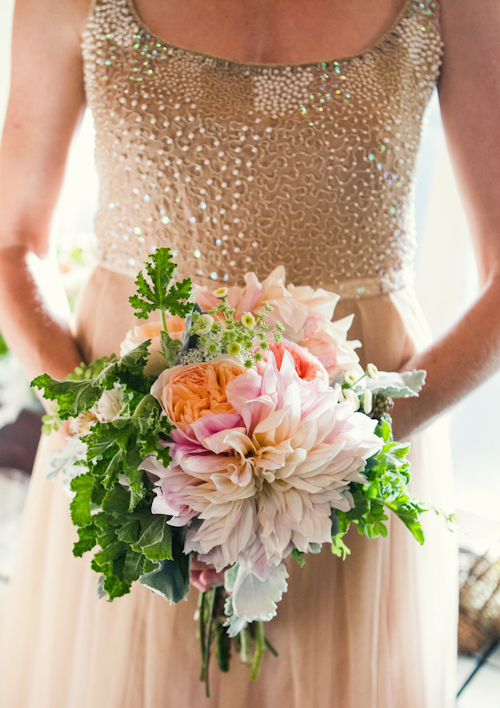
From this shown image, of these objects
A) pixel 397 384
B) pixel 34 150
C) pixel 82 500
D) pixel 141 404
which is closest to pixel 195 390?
pixel 141 404

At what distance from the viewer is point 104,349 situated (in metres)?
0.99

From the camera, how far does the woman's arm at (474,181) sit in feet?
2.96

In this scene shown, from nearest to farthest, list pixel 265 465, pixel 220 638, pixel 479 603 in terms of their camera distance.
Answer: pixel 265 465 → pixel 220 638 → pixel 479 603

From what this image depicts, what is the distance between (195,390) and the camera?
0.56 m

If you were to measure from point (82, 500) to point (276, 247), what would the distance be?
52 cm

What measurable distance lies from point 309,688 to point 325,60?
0.98 meters

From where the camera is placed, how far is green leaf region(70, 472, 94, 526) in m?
0.60

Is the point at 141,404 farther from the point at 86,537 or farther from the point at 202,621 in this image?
the point at 202,621

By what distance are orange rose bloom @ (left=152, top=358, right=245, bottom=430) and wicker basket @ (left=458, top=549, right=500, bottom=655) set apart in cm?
165

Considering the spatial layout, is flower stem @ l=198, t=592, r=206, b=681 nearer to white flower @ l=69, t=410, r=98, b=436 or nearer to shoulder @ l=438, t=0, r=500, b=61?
white flower @ l=69, t=410, r=98, b=436

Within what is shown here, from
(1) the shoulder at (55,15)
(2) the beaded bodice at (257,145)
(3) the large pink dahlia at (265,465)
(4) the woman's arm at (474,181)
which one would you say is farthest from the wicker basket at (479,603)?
(1) the shoulder at (55,15)

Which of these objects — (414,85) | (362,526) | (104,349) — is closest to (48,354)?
→ (104,349)

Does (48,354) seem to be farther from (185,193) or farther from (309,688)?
(309,688)

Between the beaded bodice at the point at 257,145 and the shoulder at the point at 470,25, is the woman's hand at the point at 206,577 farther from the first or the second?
the shoulder at the point at 470,25
